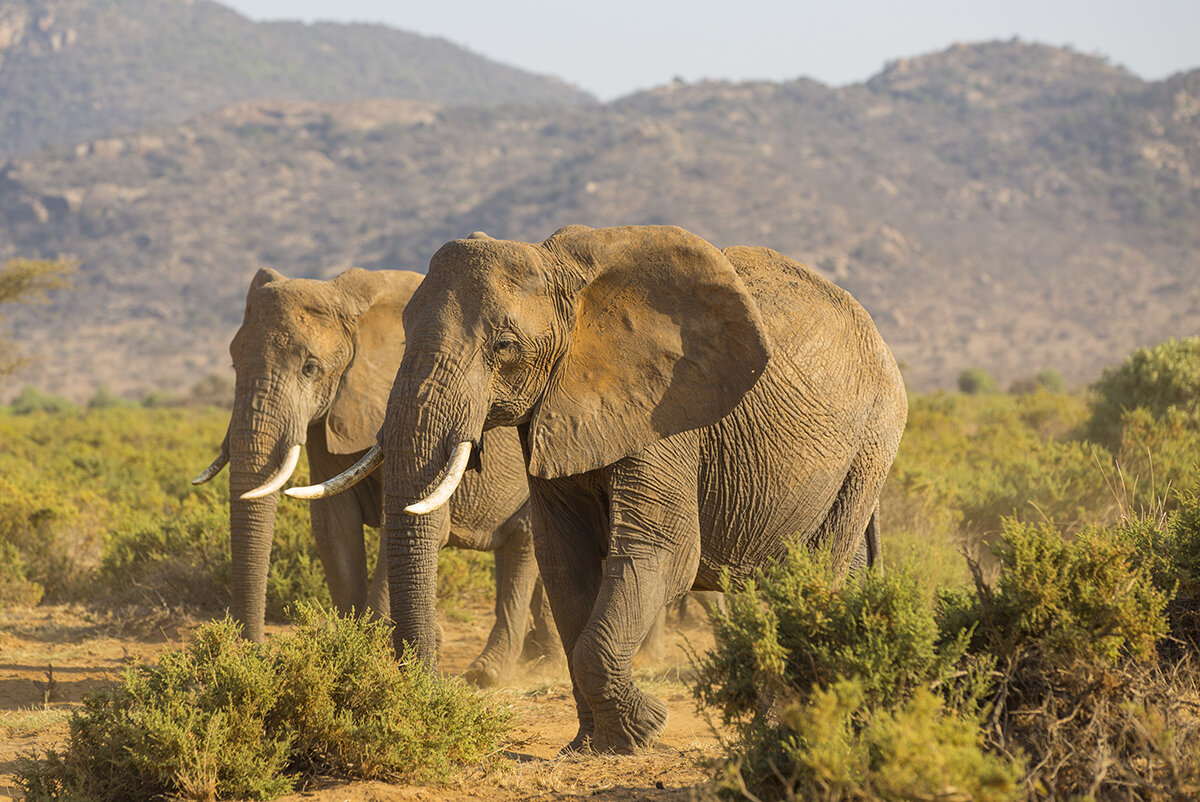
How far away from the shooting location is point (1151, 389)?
13914 millimetres

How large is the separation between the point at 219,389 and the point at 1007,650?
38821 millimetres

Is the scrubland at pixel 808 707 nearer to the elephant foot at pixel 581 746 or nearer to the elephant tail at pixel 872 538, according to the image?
the elephant foot at pixel 581 746

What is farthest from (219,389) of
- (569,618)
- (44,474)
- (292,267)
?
→ (292,267)

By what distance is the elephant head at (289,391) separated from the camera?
23.3 ft

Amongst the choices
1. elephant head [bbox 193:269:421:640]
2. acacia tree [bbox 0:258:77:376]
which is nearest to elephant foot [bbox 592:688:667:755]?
elephant head [bbox 193:269:421:640]

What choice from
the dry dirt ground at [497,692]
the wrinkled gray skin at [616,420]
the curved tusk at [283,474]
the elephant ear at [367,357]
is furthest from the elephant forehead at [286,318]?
the wrinkled gray skin at [616,420]

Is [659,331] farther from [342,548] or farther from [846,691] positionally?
[342,548]

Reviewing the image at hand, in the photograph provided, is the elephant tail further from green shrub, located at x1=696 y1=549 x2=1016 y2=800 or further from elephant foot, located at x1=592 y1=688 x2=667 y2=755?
green shrub, located at x1=696 y1=549 x2=1016 y2=800

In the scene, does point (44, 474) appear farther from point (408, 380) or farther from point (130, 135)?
A: point (130, 135)

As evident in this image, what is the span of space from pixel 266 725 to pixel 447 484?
1.14 meters

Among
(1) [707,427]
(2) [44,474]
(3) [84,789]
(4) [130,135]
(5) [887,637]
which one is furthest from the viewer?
(4) [130,135]

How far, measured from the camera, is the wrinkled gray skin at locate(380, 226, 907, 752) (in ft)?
15.4

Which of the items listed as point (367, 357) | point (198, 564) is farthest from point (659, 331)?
point (198, 564)

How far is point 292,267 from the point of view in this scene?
9319cm
